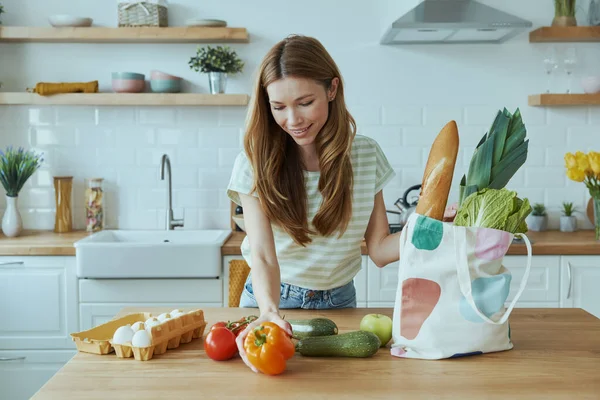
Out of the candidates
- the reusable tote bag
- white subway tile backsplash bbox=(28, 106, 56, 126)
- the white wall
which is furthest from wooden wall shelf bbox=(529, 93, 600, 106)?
white subway tile backsplash bbox=(28, 106, 56, 126)

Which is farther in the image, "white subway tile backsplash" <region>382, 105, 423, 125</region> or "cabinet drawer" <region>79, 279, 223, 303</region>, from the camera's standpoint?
"white subway tile backsplash" <region>382, 105, 423, 125</region>

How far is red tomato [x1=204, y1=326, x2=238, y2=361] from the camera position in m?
1.56

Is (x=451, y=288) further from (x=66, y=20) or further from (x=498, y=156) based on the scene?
(x=66, y=20)

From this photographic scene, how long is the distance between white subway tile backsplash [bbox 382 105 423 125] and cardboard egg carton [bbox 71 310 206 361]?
87.1 inches

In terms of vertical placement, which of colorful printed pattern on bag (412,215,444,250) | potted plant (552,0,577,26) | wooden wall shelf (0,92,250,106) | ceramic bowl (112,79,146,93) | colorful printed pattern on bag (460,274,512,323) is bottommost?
colorful printed pattern on bag (460,274,512,323)

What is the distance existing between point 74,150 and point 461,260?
275 centimetres

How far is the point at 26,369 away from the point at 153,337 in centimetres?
199

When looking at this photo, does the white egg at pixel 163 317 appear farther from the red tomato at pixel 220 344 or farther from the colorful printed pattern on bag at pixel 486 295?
the colorful printed pattern on bag at pixel 486 295

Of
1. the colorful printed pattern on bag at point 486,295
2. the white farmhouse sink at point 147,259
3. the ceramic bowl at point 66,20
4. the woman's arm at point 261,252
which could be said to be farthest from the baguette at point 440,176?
the ceramic bowl at point 66,20

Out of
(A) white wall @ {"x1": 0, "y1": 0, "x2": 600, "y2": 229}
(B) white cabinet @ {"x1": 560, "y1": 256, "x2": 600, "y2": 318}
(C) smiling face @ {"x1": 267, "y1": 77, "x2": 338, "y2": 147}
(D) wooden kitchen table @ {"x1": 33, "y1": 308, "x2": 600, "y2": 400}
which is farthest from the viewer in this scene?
(A) white wall @ {"x1": 0, "y1": 0, "x2": 600, "y2": 229}

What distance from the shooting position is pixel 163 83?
359 cm

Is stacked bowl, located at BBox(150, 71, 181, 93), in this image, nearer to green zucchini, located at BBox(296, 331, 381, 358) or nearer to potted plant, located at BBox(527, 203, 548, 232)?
potted plant, located at BBox(527, 203, 548, 232)

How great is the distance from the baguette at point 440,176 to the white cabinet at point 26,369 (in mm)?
2163

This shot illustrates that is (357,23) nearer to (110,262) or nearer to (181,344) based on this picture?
(110,262)
